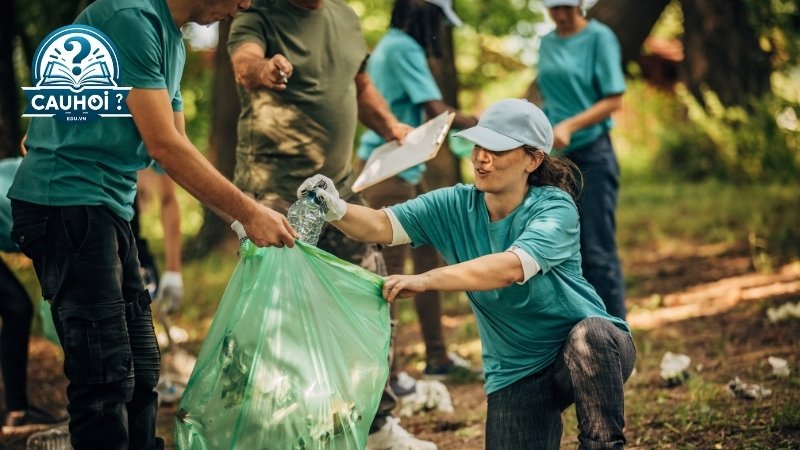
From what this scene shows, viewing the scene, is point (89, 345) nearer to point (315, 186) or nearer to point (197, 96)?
point (315, 186)

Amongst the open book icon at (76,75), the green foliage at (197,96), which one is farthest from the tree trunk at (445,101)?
the green foliage at (197,96)

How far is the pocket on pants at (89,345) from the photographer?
2.76 metres

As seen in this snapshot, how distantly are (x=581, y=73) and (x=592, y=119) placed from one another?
267 millimetres

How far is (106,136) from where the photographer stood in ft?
9.19

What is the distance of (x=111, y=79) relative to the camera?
2795mm

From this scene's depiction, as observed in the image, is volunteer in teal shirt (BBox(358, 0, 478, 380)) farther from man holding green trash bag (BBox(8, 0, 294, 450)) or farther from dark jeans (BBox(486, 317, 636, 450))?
man holding green trash bag (BBox(8, 0, 294, 450))

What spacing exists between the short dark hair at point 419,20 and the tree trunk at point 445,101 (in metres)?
2.23

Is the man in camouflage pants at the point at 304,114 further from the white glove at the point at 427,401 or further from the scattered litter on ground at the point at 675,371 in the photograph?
the scattered litter on ground at the point at 675,371

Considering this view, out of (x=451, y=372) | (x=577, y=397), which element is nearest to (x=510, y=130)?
(x=577, y=397)

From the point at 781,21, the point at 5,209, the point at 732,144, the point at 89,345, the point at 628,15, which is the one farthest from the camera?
the point at 732,144

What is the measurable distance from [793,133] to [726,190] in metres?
2.89

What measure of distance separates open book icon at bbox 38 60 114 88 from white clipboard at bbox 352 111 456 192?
3.55ft

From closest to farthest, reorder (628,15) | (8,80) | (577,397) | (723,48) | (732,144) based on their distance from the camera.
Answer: (577,397) → (628,15) → (8,80) → (732,144) → (723,48)

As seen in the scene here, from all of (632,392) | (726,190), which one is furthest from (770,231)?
(632,392)
